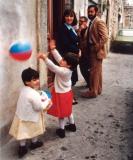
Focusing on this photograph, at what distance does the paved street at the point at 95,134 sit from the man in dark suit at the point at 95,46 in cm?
28

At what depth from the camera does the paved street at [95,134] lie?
165 inches

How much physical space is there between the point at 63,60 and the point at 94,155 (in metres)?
1.26

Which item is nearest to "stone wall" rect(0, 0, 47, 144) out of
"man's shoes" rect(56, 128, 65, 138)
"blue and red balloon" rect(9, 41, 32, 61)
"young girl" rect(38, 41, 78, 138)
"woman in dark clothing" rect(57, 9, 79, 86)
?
"blue and red balloon" rect(9, 41, 32, 61)

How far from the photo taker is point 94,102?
639 centimetres

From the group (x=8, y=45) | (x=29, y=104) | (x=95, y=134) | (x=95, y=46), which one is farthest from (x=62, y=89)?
(x=95, y=46)

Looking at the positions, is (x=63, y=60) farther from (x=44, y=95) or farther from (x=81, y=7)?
(x=81, y=7)

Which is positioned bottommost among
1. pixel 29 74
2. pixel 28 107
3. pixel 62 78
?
pixel 28 107

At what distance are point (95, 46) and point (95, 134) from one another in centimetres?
210

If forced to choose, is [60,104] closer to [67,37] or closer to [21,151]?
[21,151]

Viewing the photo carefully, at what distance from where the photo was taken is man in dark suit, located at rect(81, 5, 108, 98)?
6328 mm

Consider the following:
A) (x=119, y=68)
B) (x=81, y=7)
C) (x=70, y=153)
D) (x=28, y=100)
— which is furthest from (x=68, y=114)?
(x=119, y=68)

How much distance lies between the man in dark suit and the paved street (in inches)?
11.0

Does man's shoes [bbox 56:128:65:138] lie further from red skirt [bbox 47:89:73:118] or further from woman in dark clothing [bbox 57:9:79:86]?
woman in dark clothing [bbox 57:9:79:86]

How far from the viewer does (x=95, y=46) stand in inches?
253
